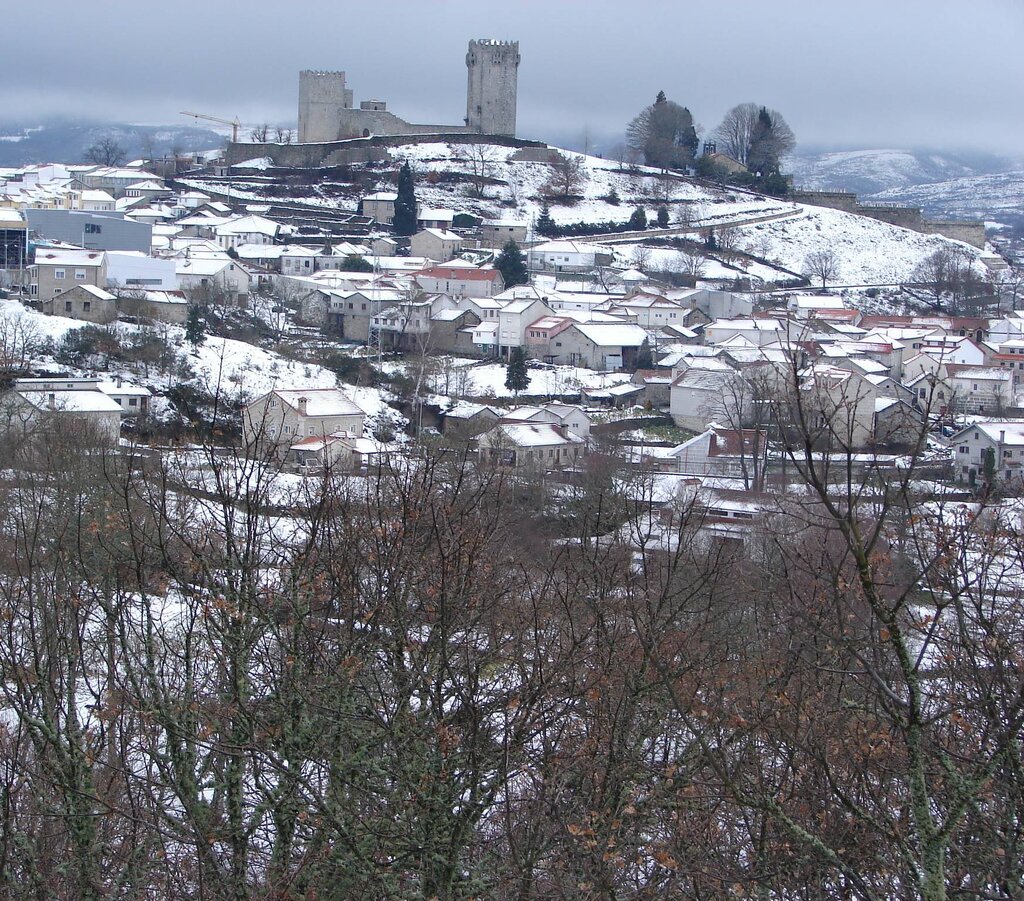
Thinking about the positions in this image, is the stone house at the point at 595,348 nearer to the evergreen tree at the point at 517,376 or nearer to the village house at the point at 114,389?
the evergreen tree at the point at 517,376

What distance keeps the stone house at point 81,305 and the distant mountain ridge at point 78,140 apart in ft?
294

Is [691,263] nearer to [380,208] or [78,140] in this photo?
[380,208]

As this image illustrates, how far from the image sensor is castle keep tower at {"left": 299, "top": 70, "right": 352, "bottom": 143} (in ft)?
150

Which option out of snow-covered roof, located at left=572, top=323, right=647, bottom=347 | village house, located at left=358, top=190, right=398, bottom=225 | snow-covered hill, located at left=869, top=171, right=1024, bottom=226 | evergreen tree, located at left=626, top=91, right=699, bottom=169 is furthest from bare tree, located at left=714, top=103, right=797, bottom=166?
snow-covered hill, located at left=869, top=171, right=1024, bottom=226

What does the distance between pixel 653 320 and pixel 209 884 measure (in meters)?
26.5

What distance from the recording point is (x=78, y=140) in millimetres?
135375

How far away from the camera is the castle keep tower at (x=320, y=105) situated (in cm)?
4575

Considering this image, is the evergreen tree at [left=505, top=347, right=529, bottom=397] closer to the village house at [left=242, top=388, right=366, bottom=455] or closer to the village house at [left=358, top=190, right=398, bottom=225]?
the village house at [left=242, top=388, right=366, bottom=455]

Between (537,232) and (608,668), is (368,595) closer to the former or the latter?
(608,668)

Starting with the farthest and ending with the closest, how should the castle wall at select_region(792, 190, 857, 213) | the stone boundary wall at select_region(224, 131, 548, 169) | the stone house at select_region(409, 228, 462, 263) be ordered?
the castle wall at select_region(792, 190, 857, 213), the stone boundary wall at select_region(224, 131, 548, 169), the stone house at select_region(409, 228, 462, 263)

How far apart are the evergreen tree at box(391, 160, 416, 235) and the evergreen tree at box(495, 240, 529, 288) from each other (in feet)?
18.8

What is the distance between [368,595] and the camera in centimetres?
387

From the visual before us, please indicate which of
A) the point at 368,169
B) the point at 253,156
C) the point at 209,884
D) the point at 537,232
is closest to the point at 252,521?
the point at 209,884

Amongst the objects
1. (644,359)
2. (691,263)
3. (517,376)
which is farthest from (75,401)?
(691,263)
